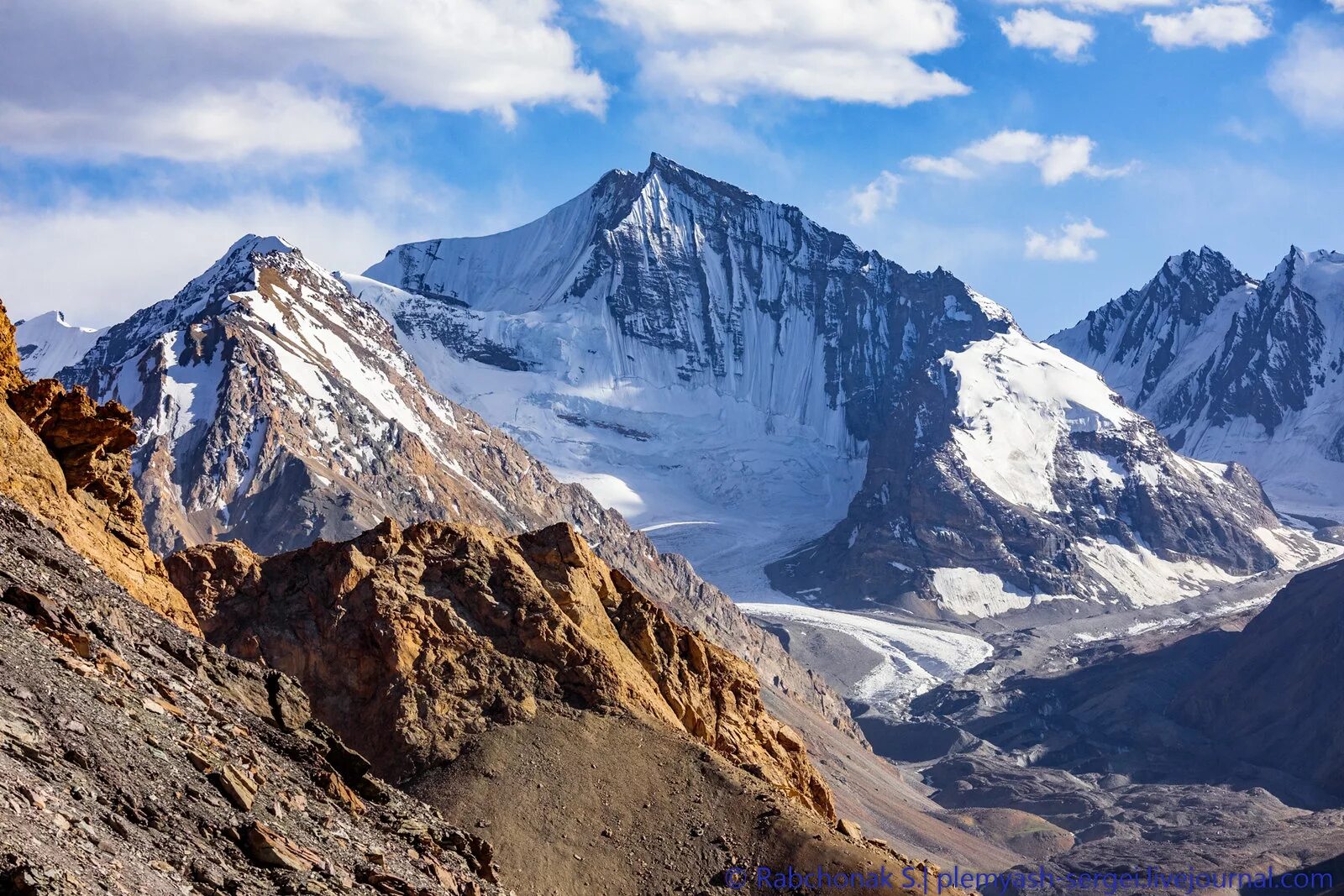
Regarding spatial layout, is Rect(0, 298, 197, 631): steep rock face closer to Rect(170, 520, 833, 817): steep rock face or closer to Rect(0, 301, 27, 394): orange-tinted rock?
Rect(0, 301, 27, 394): orange-tinted rock

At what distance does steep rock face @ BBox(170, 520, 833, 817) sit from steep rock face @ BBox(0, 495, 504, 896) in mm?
9093

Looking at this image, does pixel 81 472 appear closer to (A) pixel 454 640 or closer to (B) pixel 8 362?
(B) pixel 8 362

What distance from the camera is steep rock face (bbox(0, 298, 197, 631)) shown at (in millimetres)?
45094

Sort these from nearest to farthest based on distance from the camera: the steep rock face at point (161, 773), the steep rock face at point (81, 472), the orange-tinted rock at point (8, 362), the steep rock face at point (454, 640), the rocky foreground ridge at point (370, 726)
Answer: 1. the steep rock face at point (161, 773)
2. the rocky foreground ridge at point (370, 726)
3. the steep rock face at point (81, 472)
4. the orange-tinted rock at point (8, 362)
5. the steep rock face at point (454, 640)

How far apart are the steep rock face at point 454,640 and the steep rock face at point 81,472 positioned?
5636mm

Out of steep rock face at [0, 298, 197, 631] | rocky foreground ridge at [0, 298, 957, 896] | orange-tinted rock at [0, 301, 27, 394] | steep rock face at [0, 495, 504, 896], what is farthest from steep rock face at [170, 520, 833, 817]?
orange-tinted rock at [0, 301, 27, 394]

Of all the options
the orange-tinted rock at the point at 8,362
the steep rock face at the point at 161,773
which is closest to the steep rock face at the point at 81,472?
the orange-tinted rock at the point at 8,362

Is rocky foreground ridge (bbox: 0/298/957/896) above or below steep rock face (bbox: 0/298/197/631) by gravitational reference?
below

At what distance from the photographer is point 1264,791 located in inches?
7623

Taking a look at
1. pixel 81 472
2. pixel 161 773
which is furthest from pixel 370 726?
pixel 161 773

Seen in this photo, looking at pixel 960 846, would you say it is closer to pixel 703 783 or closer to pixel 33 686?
pixel 703 783

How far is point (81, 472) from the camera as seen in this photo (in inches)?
1918

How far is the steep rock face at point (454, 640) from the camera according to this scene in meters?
53.7

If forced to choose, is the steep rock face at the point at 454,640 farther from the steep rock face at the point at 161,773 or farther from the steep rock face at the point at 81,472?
the steep rock face at the point at 161,773
